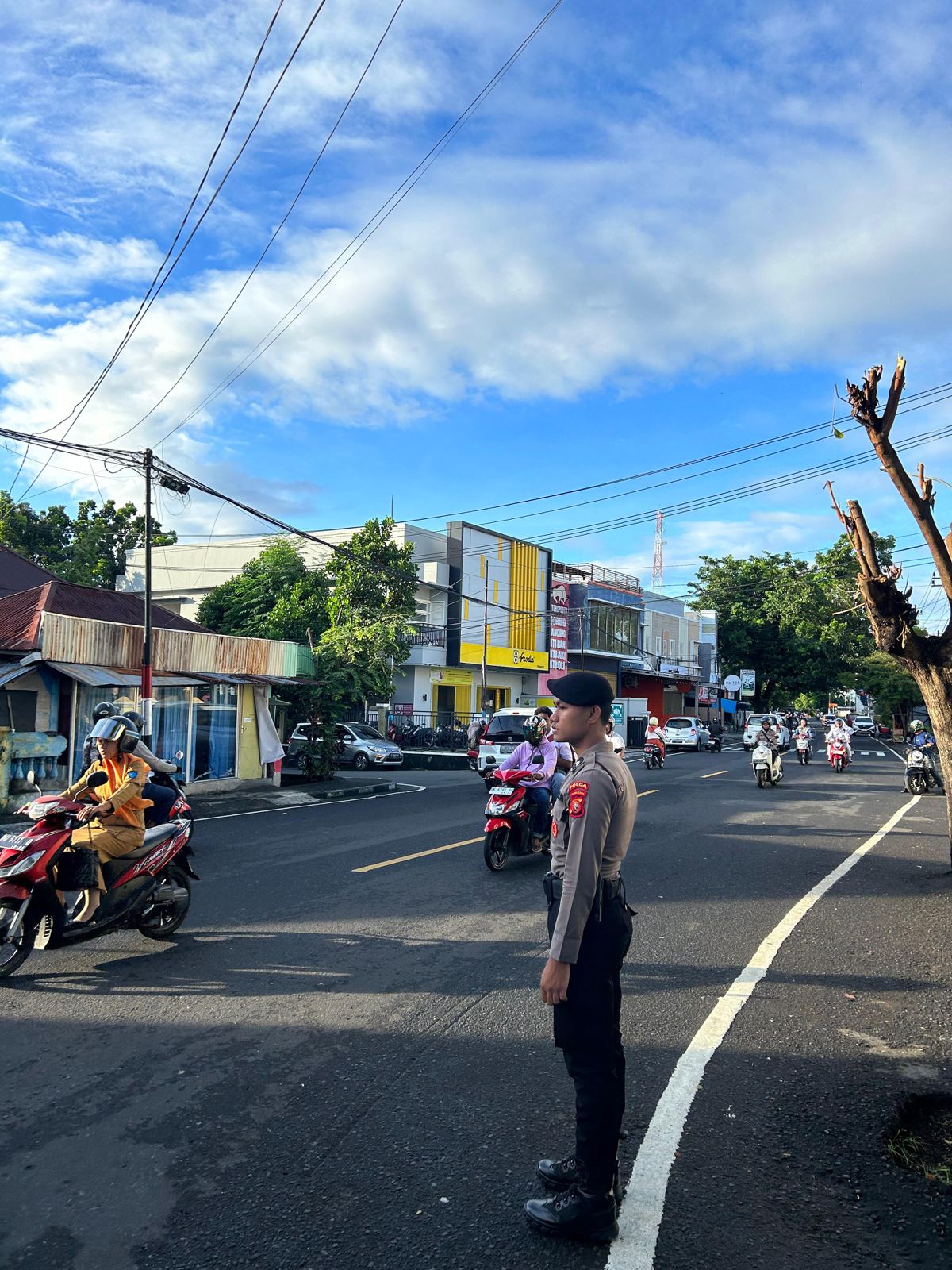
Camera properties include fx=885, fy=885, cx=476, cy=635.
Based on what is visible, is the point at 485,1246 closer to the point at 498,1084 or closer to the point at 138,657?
the point at 498,1084

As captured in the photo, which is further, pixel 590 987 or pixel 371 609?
pixel 371 609

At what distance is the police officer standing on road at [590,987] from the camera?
3.08m

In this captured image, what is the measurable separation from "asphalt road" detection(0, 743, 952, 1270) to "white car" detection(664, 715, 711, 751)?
115ft

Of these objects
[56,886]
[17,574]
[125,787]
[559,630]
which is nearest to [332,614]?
[17,574]

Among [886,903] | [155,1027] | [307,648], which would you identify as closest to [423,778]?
[307,648]

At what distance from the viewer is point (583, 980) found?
3145 millimetres

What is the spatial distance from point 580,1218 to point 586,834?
1304 millimetres

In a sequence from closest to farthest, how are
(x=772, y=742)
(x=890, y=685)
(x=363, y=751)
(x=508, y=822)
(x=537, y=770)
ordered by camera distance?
(x=508, y=822), (x=537, y=770), (x=772, y=742), (x=363, y=751), (x=890, y=685)

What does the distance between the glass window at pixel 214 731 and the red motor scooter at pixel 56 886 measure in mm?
12788

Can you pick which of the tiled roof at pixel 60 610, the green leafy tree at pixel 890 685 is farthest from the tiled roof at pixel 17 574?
the green leafy tree at pixel 890 685

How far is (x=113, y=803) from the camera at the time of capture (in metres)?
6.28

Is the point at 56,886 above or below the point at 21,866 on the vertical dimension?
below

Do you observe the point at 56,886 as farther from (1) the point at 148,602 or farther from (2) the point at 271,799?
(2) the point at 271,799

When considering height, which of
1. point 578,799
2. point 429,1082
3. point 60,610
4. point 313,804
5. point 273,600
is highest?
point 273,600
